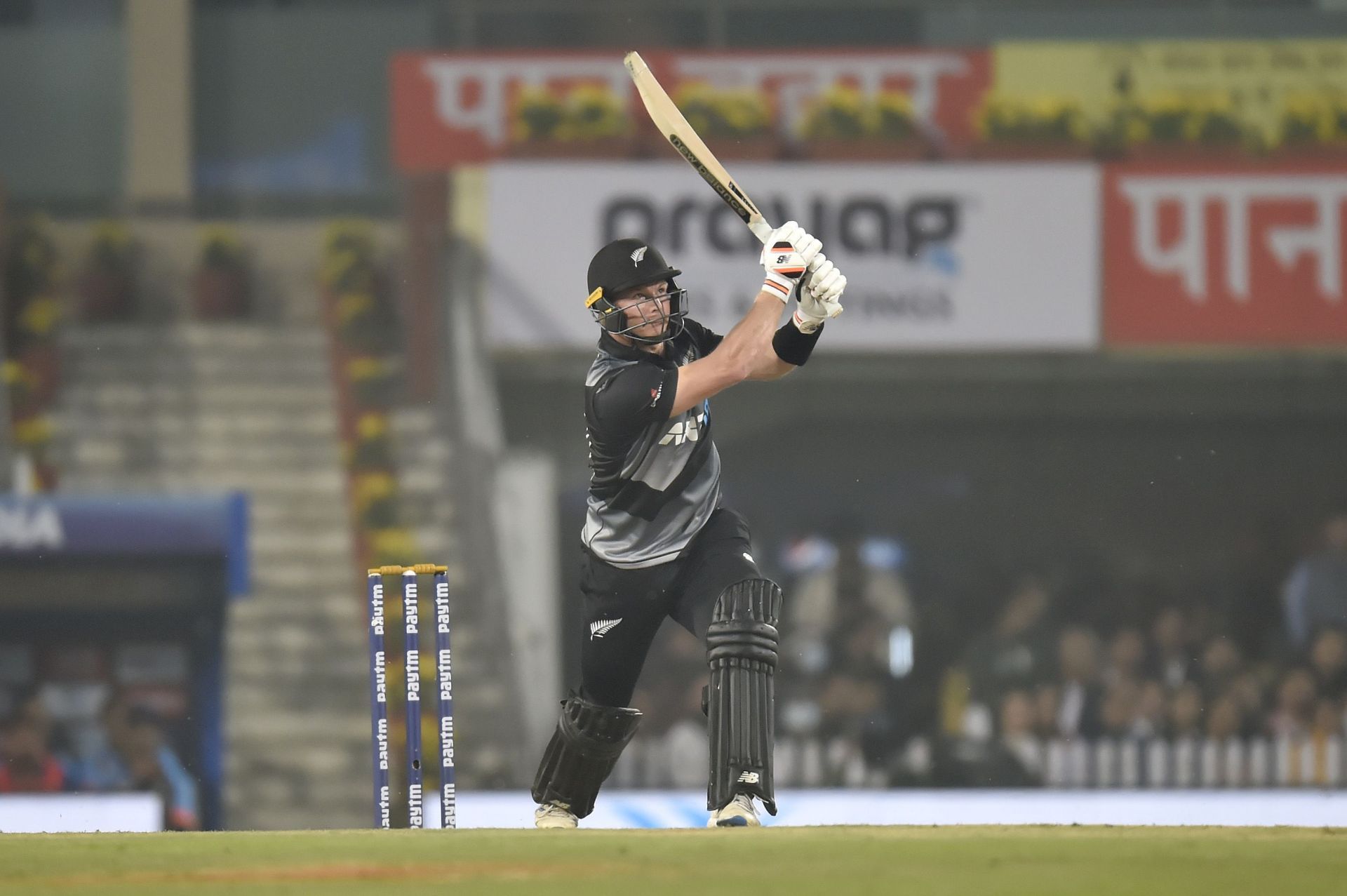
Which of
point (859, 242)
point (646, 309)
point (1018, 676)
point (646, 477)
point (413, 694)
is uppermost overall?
point (859, 242)

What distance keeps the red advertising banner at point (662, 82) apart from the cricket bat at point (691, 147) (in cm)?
840

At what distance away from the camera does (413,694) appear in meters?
7.22

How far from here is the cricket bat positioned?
7043 mm

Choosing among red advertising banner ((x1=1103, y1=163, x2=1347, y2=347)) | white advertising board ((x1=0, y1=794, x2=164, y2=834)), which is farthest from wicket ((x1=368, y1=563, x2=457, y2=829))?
red advertising banner ((x1=1103, y1=163, x2=1347, y2=347))

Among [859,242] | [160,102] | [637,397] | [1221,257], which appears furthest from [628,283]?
[160,102]

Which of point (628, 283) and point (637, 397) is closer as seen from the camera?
point (637, 397)

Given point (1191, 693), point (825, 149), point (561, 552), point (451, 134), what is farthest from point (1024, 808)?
point (451, 134)

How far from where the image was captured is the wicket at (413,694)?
721cm

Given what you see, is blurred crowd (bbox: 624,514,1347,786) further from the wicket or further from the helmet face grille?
the helmet face grille

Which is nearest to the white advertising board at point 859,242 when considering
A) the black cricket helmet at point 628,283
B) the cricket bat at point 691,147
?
the cricket bat at point 691,147

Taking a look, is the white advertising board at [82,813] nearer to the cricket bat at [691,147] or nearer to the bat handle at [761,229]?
the cricket bat at [691,147]

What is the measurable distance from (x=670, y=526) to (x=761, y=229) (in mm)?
994

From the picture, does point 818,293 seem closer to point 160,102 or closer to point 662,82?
point 662,82

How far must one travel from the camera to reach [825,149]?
50.7ft
